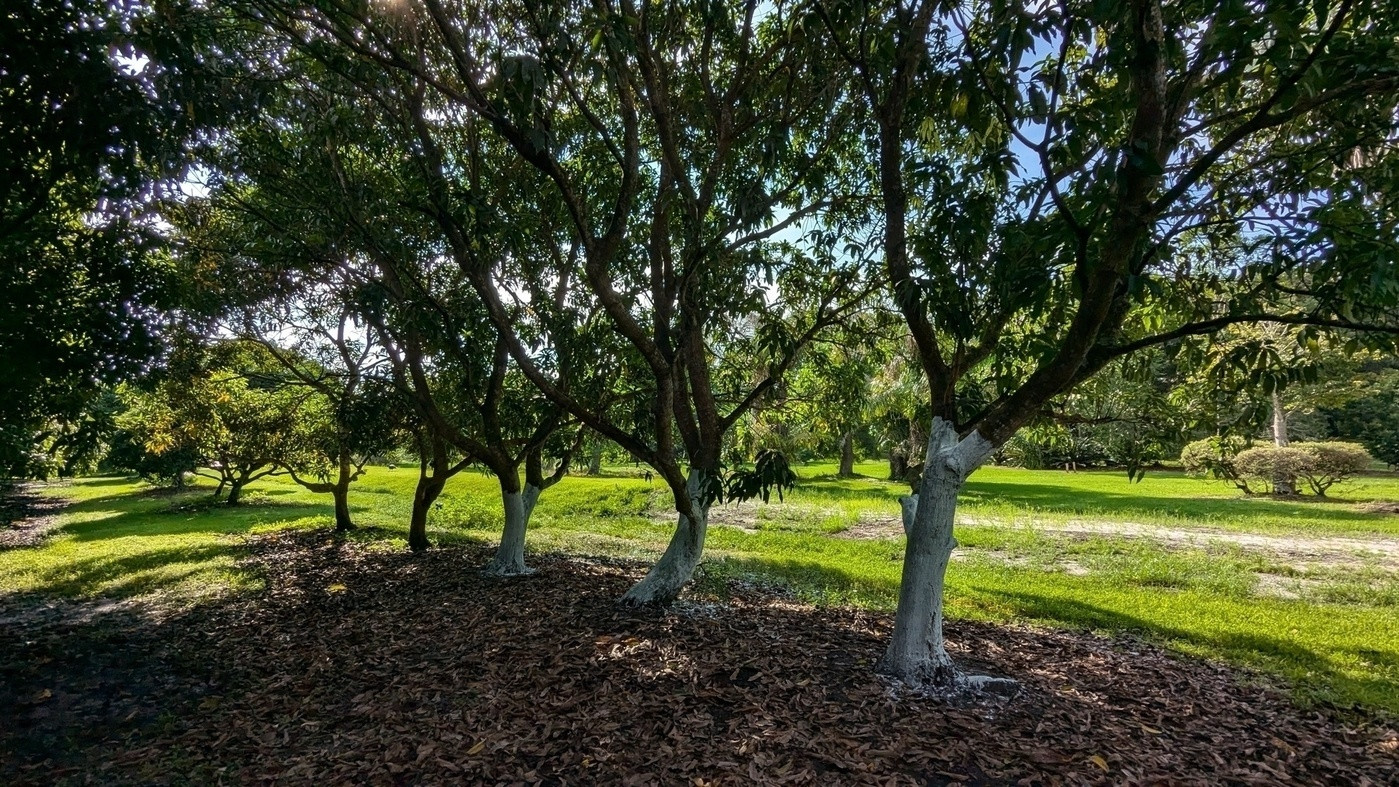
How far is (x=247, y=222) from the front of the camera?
840 cm

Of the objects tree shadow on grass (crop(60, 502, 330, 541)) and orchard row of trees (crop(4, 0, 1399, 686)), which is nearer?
orchard row of trees (crop(4, 0, 1399, 686))

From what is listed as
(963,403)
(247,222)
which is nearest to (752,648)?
(963,403)

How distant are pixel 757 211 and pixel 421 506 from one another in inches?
377

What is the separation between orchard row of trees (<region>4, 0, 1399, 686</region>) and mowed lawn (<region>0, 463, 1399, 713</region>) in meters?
3.27

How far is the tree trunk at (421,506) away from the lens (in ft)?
38.7

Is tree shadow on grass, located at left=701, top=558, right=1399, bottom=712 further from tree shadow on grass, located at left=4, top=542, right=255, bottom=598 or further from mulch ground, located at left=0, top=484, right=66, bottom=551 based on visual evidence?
mulch ground, located at left=0, top=484, right=66, bottom=551

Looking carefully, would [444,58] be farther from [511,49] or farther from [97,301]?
[97,301]

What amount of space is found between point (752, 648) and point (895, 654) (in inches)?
53.1

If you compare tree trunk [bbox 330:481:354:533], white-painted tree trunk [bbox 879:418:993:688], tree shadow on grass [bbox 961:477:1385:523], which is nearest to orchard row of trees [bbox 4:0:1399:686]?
white-painted tree trunk [bbox 879:418:993:688]

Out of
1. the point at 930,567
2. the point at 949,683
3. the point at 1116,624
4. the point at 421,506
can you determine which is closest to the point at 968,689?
the point at 949,683

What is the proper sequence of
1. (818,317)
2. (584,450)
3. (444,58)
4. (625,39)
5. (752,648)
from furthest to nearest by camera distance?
(584,450) < (818,317) < (444,58) < (752,648) < (625,39)

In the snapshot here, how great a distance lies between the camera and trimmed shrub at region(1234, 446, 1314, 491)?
838 inches

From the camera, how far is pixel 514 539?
9570 mm

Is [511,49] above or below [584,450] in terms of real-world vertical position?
above
